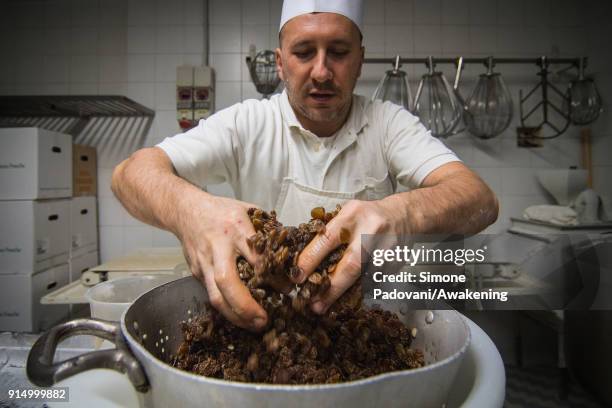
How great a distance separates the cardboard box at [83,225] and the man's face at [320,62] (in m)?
1.62

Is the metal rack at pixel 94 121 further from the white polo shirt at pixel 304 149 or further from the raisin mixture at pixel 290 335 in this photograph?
the raisin mixture at pixel 290 335

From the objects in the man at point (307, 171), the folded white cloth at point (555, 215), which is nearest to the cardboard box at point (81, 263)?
the man at point (307, 171)

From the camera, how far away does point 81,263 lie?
1.96m

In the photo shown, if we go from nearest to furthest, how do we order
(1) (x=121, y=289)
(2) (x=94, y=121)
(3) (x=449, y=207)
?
(3) (x=449, y=207), (1) (x=121, y=289), (2) (x=94, y=121)

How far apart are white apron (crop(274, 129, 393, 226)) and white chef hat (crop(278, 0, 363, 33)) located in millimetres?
314

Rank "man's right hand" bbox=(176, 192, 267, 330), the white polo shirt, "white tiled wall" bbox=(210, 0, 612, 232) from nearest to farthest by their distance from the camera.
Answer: "man's right hand" bbox=(176, 192, 267, 330), the white polo shirt, "white tiled wall" bbox=(210, 0, 612, 232)

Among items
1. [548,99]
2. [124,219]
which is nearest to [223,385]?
[124,219]

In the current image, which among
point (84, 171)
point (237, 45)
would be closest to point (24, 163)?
point (84, 171)

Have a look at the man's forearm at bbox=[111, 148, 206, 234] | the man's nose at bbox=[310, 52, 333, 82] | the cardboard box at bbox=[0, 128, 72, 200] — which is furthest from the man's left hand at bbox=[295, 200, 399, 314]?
the cardboard box at bbox=[0, 128, 72, 200]

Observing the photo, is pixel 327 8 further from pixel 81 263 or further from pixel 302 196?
pixel 81 263

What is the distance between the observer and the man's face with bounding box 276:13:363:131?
82cm

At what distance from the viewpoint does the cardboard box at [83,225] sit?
1899 millimetres

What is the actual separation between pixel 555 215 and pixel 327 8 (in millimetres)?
1524

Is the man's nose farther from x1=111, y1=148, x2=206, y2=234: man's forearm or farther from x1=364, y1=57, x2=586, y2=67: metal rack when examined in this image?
x1=364, y1=57, x2=586, y2=67: metal rack
